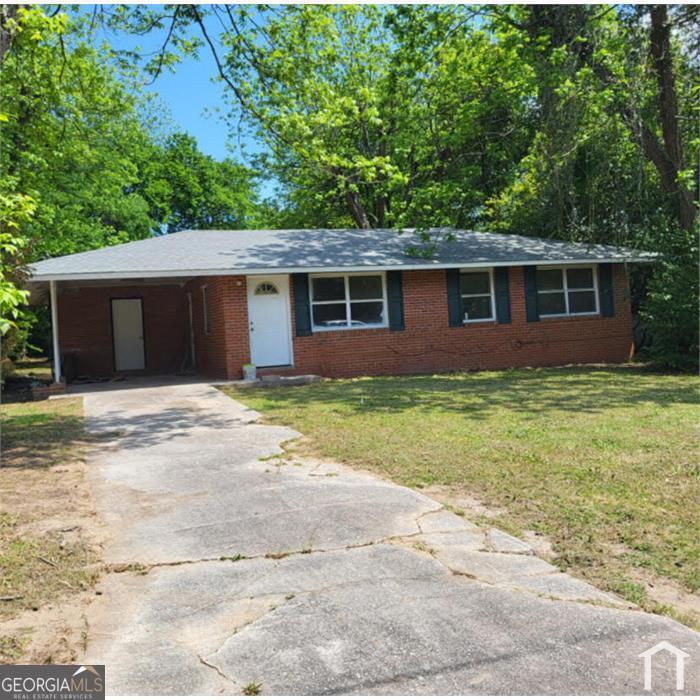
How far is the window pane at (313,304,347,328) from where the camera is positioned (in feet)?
55.8

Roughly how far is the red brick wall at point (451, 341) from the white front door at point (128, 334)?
7.11 m

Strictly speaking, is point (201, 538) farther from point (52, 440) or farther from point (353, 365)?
point (353, 365)

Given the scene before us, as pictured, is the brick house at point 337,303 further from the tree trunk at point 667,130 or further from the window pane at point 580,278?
the tree trunk at point 667,130

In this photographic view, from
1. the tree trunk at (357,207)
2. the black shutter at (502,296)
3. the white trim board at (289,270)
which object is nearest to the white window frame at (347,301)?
the white trim board at (289,270)

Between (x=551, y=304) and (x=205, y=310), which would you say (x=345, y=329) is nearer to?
(x=205, y=310)

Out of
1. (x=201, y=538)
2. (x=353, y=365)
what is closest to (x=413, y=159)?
(x=353, y=365)

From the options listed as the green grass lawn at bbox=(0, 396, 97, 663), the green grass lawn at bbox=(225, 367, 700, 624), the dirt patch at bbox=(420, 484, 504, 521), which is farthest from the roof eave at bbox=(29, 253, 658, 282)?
the dirt patch at bbox=(420, 484, 504, 521)

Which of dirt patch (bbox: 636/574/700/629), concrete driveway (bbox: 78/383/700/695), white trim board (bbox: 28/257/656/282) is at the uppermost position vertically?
white trim board (bbox: 28/257/656/282)

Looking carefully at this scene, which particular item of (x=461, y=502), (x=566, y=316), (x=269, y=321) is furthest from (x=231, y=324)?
(x=461, y=502)

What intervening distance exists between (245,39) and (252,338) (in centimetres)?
733

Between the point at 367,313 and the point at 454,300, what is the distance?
2.40m

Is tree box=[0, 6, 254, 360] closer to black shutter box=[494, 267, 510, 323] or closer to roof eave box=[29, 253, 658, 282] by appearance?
roof eave box=[29, 253, 658, 282]

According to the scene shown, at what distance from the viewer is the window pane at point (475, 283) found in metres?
18.2

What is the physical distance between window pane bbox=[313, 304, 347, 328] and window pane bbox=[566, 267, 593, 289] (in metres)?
6.77
